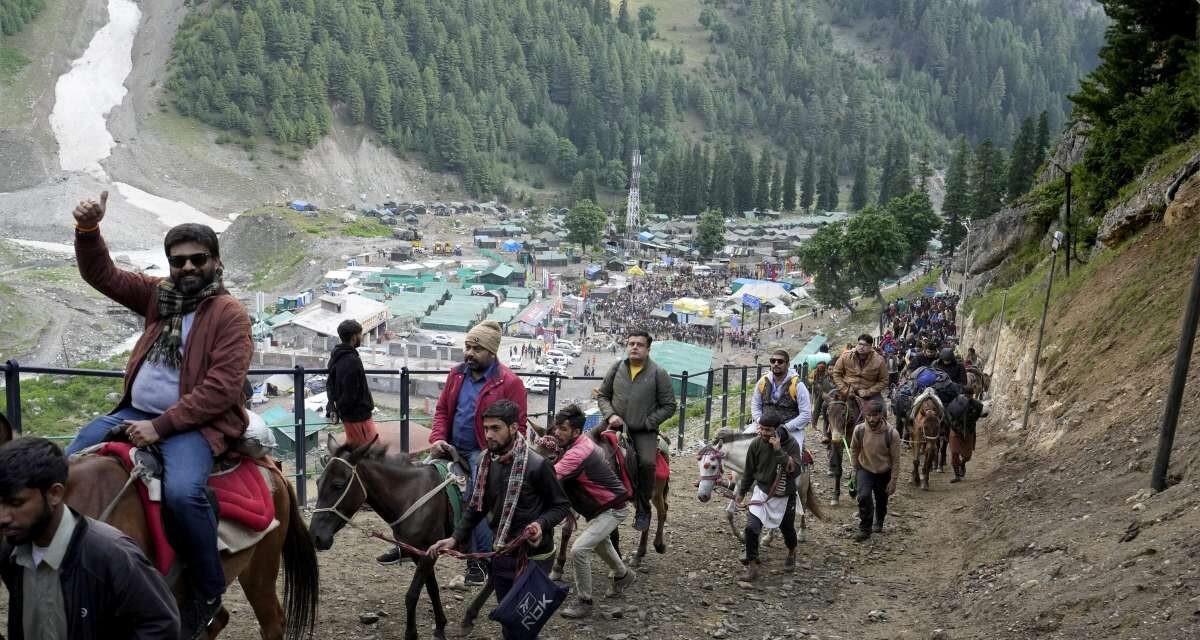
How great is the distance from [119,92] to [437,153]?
40311 millimetres

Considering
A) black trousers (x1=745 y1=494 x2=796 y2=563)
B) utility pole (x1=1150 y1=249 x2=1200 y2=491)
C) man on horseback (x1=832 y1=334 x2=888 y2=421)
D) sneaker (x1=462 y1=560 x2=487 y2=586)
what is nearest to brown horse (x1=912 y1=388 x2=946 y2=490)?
man on horseback (x1=832 y1=334 x2=888 y2=421)

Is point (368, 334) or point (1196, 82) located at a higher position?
point (1196, 82)

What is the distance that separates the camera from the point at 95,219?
4.55 m

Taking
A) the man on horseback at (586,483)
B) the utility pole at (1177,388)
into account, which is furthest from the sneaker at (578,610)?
the utility pole at (1177,388)

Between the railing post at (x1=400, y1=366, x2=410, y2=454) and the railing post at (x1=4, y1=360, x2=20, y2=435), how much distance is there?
2978 millimetres

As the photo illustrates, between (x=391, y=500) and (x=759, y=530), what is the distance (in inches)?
139

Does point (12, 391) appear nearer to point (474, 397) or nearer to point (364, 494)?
point (364, 494)

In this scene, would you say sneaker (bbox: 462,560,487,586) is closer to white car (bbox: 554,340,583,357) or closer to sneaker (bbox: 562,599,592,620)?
sneaker (bbox: 562,599,592,620)

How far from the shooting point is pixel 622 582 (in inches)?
309

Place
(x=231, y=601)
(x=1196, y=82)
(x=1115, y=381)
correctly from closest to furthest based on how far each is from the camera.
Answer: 1. (x=231, y=601)
2. (x=1115, y=381)
3. (x=1196, y=82)

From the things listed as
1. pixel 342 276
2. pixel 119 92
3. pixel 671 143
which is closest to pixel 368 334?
pixel 342 276

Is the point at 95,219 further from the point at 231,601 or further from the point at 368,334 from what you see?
the point at 368,334

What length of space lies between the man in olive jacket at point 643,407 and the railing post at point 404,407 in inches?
75.9

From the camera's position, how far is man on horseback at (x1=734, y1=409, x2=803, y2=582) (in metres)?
8.43
